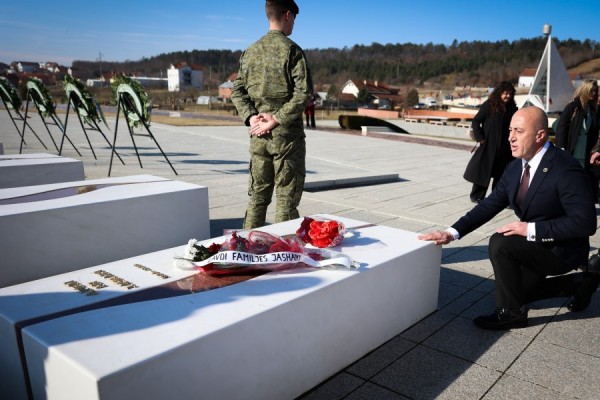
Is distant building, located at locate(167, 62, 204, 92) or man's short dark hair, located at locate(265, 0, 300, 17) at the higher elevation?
distant building, located at locate(167, 62, 204, 92)

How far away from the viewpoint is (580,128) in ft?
21.6

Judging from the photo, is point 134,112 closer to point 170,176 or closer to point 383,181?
point 170,176

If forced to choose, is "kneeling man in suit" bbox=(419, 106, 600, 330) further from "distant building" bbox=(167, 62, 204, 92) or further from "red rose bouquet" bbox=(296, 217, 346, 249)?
"distant building" bbox=(167, 62, 204, 92)

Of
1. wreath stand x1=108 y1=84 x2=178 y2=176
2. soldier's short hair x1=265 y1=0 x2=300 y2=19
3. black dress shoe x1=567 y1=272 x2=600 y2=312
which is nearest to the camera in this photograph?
black dress shoe x1=567 y1=272 x2=600 y2=312

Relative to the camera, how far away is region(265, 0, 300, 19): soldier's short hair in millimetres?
3803

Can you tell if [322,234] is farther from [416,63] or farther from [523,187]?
[416,63]

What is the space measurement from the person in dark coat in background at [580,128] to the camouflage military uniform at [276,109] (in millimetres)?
4482

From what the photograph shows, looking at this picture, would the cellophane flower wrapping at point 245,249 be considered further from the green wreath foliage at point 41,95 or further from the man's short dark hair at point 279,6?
the green wreath foliage at point 41,95

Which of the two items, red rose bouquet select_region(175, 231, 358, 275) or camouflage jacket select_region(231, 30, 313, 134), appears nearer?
red rose bouquet select_region(175, 231, 358, 275)

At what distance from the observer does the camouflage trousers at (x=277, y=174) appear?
4.00 metres

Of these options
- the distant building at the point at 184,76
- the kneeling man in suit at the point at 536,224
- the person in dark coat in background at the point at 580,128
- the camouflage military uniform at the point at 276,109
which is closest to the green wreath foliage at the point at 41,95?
the camouflage military uniform at the point at 276,109

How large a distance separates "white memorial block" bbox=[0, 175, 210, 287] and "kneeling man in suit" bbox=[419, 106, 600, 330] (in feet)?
8.30

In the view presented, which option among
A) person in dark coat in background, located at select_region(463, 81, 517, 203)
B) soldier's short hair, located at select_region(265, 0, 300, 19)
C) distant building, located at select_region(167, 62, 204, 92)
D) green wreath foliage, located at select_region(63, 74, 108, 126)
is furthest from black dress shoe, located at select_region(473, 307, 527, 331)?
distant building, located at select_region(167, 62, 204, 92)

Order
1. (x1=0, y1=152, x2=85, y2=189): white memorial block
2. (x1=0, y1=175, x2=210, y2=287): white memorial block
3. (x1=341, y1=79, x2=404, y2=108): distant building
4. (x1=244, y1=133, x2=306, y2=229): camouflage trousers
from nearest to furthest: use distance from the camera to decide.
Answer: (x1=0, y1=175, x2=210, y2=287): white memorial block < (x1=244, y1=133, x2=306, y2=229): camouflage trousers < (x1=0, y1=152, x2=85, y2=189): white memorial block < (x1=341, y1=79, x2=404, y2=108): distant building
